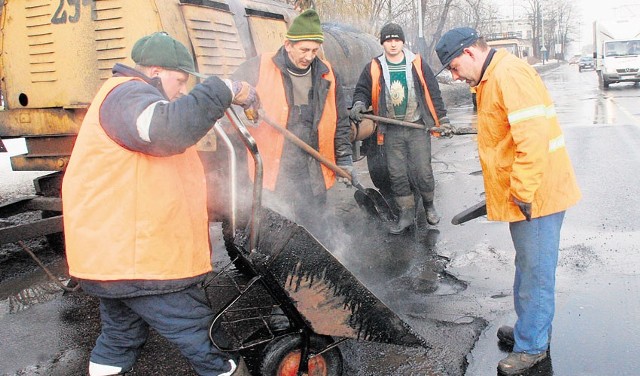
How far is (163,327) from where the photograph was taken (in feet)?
7.64

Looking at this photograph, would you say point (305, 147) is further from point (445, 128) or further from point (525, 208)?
point (445, 128)

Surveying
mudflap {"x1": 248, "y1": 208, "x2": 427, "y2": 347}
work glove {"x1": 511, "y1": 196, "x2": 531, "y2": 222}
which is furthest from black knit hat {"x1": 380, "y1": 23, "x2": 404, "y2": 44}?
mudflap {"x1": 248, "y1": 208, "x2": 427, "y2": 347}

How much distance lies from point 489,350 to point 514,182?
1.08 m

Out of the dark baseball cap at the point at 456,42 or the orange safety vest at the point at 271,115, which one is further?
the orange safety vest at the point at 271,115

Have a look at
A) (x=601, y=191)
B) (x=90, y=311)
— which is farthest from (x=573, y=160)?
(x=90, y=311)

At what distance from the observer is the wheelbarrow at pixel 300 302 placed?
8.48 ft

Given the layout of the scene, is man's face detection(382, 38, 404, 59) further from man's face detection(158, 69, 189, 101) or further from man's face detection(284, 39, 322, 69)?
man's face detection(158, 69, 189, 101)

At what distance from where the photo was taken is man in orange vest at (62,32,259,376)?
213cm

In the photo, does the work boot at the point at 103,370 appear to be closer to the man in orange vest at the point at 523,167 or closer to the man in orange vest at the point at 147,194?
the man in orange vest at the point at 147,194

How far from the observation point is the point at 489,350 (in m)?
3.31

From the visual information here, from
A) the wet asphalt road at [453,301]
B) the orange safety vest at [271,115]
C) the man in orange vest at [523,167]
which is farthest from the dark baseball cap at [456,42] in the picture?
the wet asphalt road at [453,301]

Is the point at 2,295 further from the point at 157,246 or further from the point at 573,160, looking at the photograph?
the point at 573,160

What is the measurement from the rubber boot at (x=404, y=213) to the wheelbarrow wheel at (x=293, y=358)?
9.11 ft

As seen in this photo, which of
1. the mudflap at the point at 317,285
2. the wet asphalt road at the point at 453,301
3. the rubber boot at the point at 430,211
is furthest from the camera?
the rubber boot at the point at 430,211
